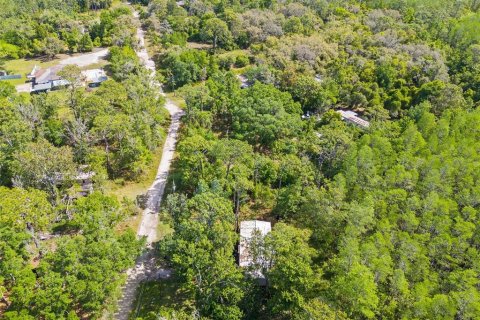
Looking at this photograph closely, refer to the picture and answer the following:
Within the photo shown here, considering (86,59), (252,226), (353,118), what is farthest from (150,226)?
(86,59)

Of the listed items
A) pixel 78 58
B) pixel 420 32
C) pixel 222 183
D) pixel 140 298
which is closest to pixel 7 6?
pixel 78 58

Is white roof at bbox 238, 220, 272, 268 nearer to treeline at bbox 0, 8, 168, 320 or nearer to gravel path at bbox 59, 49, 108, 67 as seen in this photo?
treeline at bbox 0, 8, 168, 320

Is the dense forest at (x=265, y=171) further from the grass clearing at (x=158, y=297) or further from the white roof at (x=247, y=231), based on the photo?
the white roof at (x=247, y=231)

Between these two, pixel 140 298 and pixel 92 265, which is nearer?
pixel 92 265

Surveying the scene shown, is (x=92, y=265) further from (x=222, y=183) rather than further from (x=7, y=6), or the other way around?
(x=7, y=6)

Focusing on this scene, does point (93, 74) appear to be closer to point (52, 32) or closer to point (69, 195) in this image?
A: point (52, 32)

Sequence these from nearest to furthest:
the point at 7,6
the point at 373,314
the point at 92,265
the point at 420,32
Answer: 1. the point at 373,314
2. the point at 92,265
3. the point at 420,32
4. the point at 7,6
